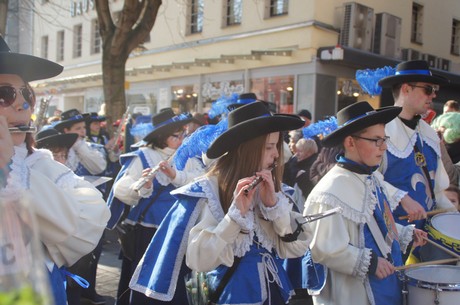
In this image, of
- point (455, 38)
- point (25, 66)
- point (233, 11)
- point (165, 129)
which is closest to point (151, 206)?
point (165, 129)

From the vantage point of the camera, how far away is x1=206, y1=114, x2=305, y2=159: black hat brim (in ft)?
8.62

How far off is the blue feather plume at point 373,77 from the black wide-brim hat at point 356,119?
133 cm

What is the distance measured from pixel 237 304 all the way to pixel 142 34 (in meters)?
9.08

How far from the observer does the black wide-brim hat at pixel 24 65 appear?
2094mm

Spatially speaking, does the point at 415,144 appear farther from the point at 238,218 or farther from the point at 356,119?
the point at 238,218

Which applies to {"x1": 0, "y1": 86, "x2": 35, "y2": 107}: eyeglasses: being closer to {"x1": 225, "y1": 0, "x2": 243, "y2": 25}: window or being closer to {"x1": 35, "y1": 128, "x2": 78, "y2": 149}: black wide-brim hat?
{"x1": 35, "y1": 128, "x2": 78, "y2": 149}: black wide-brim hat

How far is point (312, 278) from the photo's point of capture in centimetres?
296

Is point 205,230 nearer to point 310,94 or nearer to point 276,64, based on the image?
point 310,94

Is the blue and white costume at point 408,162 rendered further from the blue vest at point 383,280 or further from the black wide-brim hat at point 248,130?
the black wide-brim hat at point 248,130

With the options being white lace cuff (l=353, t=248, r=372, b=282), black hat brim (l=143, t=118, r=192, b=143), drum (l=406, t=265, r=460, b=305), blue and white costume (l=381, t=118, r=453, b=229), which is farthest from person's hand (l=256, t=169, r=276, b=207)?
black hat brim (l=143, t=118, r=192, b=143)

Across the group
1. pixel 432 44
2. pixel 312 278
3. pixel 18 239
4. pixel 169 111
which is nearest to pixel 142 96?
pixel 432 44

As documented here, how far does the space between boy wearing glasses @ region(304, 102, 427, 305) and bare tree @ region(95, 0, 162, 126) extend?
8.07m

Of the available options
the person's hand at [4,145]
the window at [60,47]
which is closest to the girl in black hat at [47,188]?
the person's hand at [4,145]

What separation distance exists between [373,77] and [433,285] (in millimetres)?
2375
